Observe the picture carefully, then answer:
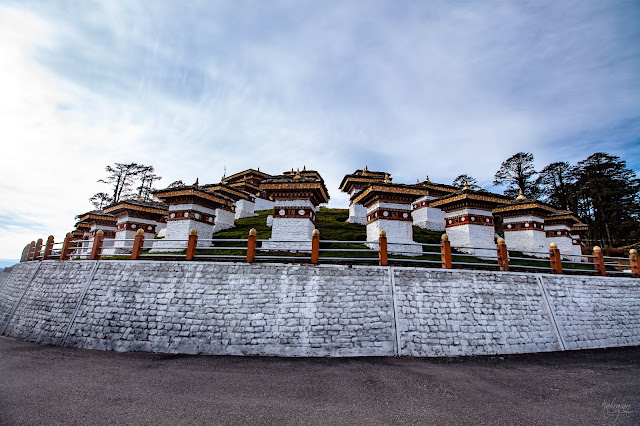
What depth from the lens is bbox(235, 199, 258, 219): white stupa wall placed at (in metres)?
30.5

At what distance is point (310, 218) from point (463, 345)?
973 cm

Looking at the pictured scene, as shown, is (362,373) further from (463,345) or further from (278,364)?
(463,345)

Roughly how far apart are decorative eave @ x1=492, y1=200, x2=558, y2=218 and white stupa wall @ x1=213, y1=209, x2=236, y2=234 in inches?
827

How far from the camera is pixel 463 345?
8.52m

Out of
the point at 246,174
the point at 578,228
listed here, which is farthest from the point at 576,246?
the point at 246,174

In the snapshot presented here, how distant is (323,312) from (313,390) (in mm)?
2827

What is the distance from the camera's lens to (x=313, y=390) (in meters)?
5.92

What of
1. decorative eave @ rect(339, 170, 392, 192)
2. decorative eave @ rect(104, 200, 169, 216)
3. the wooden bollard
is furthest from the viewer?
decorative eave @ rect(339, 170, 392, 192)

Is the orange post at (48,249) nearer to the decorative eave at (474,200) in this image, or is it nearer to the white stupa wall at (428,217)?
the decorative eave at (474,200)

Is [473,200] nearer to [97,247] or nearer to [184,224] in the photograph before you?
[184,224]

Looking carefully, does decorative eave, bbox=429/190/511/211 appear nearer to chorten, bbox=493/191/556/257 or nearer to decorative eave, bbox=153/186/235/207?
chorten, bbox=493/191/556/257

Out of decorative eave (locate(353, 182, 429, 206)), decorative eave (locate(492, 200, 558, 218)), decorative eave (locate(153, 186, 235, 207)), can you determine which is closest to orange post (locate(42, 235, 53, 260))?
decorative eave (locate(153, 186, 235, 207))

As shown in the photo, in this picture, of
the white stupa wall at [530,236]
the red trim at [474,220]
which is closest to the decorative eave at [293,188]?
the red trim at [474,220]

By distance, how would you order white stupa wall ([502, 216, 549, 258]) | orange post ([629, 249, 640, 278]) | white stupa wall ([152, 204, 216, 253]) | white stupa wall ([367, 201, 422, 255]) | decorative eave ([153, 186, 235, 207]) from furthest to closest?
1. white stupa wall ([502, 216, 549, 258])
2. decorative eave ([153, 186, 235, 207])
3. white stupa wall ([152, 204, 216, 253])
4. white stupa wall ([367, 201, 422, 255])
5. orange post ([629, 249, 640, 278])
